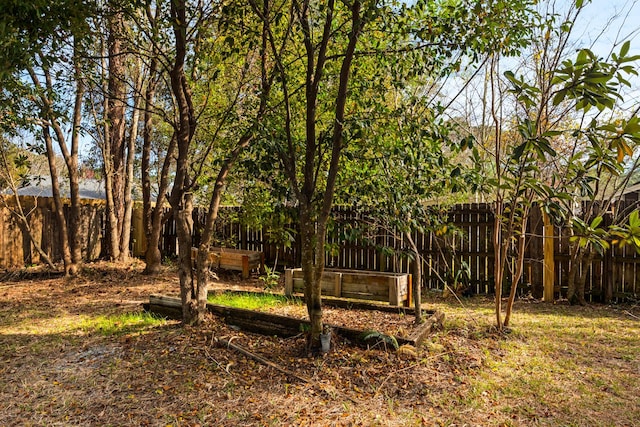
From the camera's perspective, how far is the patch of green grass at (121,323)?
4.55 metres

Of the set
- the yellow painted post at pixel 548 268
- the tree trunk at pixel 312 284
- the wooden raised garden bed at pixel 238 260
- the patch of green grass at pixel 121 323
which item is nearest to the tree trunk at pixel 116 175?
the wooden raised garden bed at pixel 238 260

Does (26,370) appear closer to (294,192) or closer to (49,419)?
(49,419)

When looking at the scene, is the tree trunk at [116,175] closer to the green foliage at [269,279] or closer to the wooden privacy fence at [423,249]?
the wooden privacy fence at [423,249]

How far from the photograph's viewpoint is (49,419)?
2.71 m

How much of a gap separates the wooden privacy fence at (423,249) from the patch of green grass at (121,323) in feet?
4.36

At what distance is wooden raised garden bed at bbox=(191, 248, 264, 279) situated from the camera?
8.55m

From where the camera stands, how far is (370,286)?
5.67 meters

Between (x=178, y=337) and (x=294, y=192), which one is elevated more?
(x=294, y=192)

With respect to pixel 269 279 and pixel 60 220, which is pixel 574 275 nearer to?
pixel 269 279

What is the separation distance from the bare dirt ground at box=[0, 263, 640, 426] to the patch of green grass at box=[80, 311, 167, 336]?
0.12 feet

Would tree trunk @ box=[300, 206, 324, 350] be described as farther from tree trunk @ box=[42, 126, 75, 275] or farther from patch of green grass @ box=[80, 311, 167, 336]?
tree trunk @ box=[42, 126, 75, 275]

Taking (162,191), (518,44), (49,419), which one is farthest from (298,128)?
(162,191)

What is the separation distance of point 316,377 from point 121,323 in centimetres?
280

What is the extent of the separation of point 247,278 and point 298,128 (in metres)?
4.80
